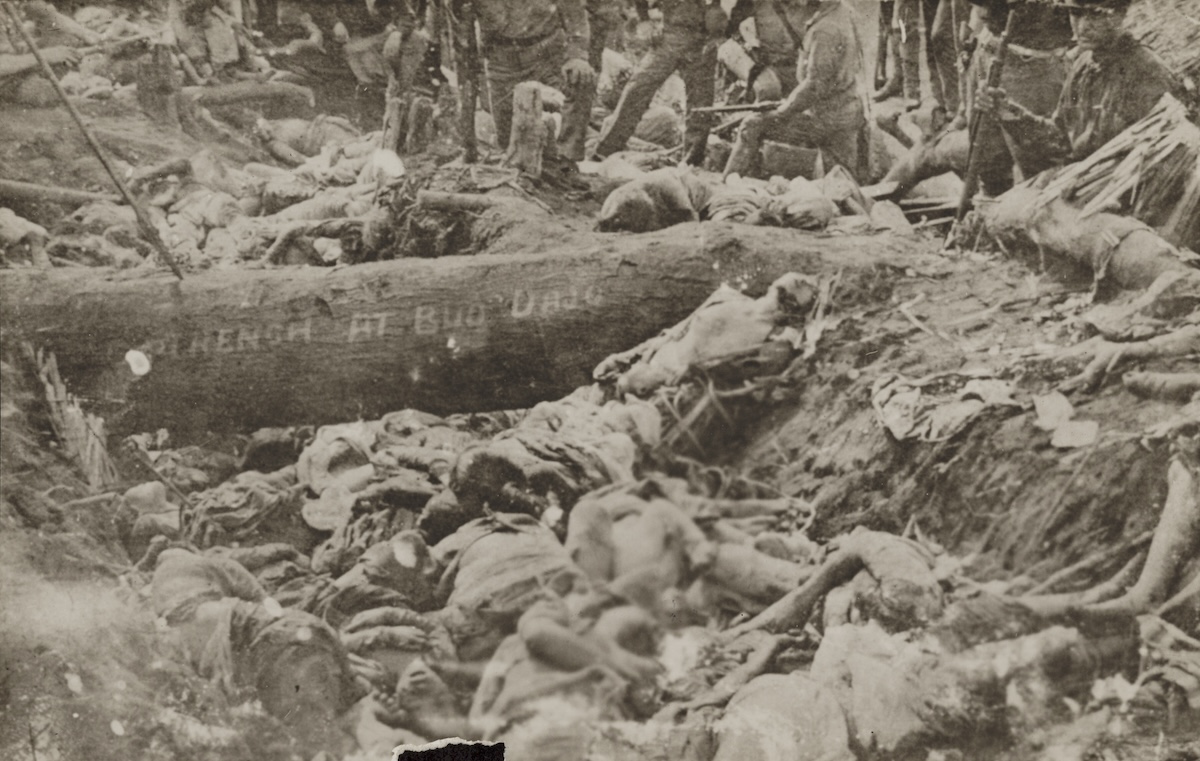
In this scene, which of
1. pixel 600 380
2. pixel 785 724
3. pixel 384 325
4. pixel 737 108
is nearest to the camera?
pixel 785 724

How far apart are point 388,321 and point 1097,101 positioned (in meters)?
2.66

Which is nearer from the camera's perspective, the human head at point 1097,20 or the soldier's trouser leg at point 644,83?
the human head at point 1097,20

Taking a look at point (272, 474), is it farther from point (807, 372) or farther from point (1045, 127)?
point (1045, 127)

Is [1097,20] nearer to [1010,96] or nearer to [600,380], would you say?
[1010,96]

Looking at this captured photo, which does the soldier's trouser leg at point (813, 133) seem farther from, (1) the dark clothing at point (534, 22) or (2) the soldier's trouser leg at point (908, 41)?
(1) the dark clothing at point (534, 22)

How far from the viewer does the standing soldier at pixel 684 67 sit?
4023 millimetres

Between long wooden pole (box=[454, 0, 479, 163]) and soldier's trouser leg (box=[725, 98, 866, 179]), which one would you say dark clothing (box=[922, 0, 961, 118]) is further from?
long wooden pole (box=[454, 0, 479, 163])

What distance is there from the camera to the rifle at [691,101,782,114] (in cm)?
402

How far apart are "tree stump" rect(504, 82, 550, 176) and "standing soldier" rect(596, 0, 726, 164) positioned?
275 millimetres

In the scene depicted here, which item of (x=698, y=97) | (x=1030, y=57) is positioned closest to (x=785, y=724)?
(x=698, y=97)

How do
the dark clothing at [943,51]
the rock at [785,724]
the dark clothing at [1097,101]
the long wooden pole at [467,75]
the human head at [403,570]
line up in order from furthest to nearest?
1. the long wooden pole at [467,75]
2. the dark clothing at [943,51]
3. the dark clothing at [1097,101]
4. the human head at [403,570]
5. the rock at [785,724]

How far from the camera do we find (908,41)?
3.97 meters

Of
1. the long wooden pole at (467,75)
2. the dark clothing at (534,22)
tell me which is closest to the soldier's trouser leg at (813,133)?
the dark clothing at (534,22)

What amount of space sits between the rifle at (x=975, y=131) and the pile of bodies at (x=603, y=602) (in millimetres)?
657
